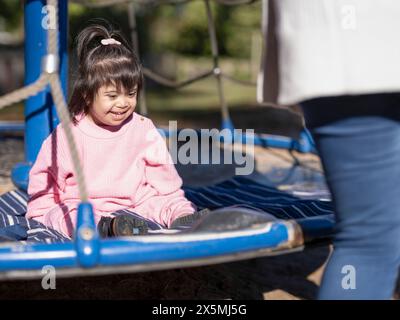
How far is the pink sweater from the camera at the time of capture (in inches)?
58.2

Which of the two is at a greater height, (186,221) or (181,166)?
(181,166)

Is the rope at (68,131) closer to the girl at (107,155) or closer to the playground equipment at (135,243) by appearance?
the playground equipment at (135,243)

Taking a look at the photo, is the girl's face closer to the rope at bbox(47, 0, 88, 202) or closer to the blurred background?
the rope at bbox(47, 0, 88, 202)

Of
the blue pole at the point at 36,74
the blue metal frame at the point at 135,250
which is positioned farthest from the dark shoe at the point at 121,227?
the blue pole at the point at 36,74

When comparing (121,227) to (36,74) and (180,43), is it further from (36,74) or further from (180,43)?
(180,43)

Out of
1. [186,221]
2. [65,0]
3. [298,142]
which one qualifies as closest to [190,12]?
[298,142]

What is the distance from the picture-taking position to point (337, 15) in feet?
2.77

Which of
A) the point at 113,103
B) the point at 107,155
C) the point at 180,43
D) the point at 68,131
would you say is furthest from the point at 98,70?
the point at 180,43

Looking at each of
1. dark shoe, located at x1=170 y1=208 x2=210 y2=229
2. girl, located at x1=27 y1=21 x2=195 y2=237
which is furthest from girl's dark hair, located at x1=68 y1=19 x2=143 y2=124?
dark shoe, located at x1=170 y1=208 x2=210 y2=229

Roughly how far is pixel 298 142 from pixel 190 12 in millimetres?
7256

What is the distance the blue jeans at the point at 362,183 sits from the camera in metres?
0.85

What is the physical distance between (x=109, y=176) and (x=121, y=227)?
0.91 feet

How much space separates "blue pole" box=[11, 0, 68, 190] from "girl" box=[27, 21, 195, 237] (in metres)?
0.28
